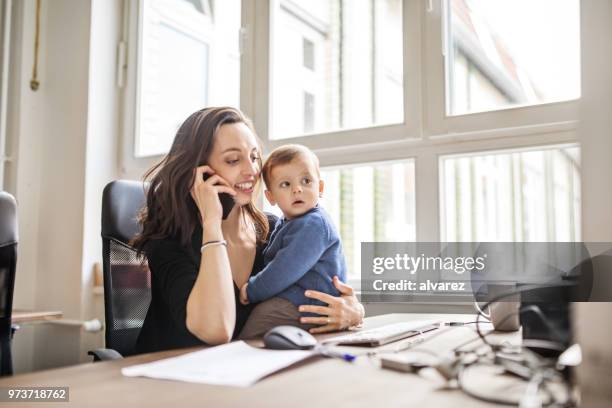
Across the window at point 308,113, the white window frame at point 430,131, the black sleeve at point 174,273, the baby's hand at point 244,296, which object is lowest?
the baby's hand at point 244,296

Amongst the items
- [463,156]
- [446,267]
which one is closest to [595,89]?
[463,156]

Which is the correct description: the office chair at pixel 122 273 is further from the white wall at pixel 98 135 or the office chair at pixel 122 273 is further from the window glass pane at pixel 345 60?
the window glass pane at pixel 345 60

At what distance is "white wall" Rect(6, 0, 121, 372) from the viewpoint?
2.64 metres

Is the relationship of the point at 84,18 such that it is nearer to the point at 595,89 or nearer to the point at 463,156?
the point at 463,156

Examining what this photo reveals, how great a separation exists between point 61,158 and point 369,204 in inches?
112

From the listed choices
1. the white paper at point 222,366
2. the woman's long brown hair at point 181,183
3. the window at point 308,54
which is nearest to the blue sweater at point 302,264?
the woman's long brown hair at point 181,183

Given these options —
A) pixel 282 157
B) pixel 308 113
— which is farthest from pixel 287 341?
pixel 308 113

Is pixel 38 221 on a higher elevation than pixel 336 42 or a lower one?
lower

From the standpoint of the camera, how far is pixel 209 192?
134cm

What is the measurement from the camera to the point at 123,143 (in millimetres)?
2775

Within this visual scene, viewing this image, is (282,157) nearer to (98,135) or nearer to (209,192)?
(209,192)

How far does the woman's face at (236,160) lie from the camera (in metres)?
1.44

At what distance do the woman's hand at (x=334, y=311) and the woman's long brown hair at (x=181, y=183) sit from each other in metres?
0.35

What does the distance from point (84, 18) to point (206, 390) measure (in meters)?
2.48
